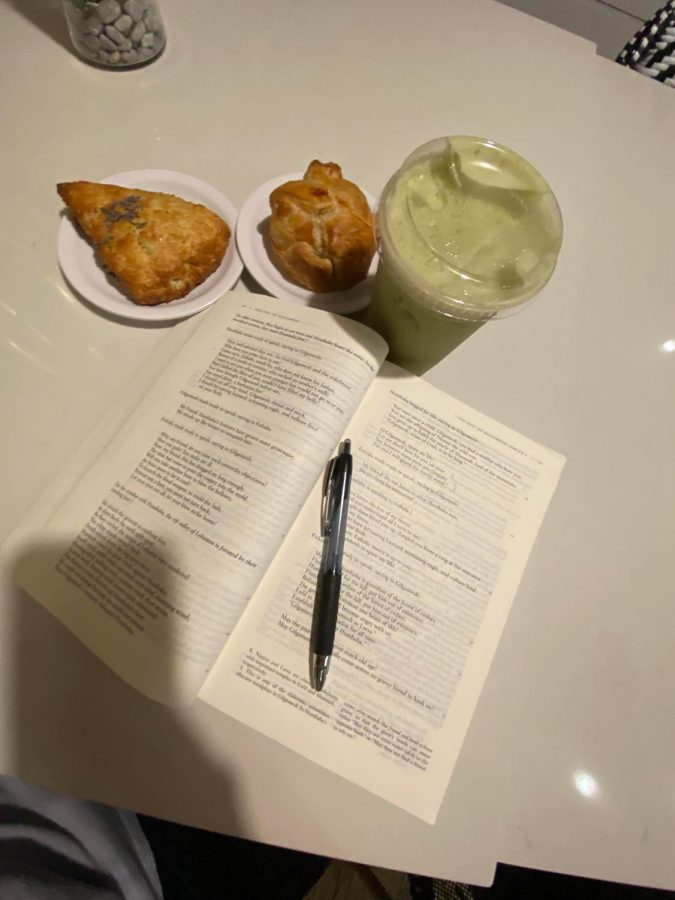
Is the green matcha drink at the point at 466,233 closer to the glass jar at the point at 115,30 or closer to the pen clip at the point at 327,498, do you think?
the pen clip at the point at 327,498

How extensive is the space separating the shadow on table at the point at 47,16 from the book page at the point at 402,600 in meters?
0.68

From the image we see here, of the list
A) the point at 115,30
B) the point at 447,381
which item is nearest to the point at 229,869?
the point at 447,381

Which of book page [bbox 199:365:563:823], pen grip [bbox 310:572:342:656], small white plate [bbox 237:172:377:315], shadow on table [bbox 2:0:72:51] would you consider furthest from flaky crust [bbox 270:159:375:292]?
shadow on table [bbox 2:0:72:51]

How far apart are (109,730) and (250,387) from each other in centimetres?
31

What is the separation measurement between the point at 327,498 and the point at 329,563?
0.06m

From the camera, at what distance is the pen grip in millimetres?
450

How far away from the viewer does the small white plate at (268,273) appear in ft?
1.98

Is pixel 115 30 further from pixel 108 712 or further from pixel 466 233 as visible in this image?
pixel 108 712

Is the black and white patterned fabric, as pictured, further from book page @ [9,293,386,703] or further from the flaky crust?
book page @ [9,293,386,703]

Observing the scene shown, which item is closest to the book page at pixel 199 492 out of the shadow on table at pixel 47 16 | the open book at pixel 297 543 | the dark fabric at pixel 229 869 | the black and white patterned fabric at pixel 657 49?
the open book at pixel 297 543

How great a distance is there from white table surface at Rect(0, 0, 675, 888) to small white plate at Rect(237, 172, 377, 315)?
0.07 metres

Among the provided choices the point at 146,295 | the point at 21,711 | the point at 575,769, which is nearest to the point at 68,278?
the point at 146,295

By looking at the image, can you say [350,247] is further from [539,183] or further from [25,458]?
[25,458]

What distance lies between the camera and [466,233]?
0.47 metres
